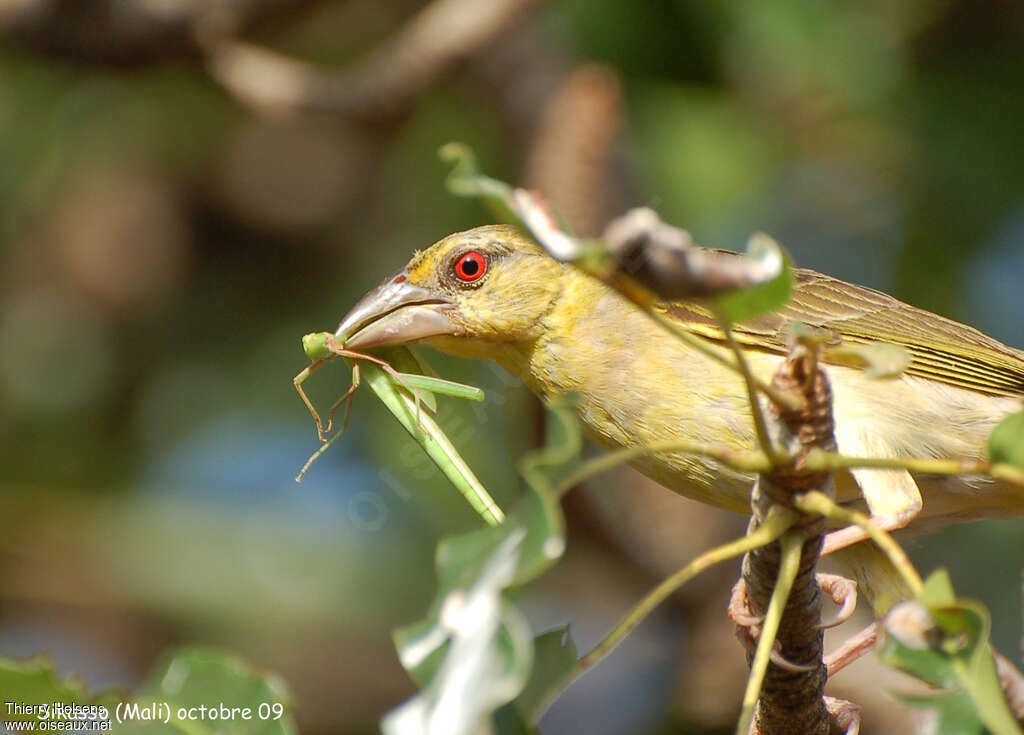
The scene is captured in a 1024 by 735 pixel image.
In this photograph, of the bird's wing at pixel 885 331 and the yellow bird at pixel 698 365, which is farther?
the bird's wing at pixel 885 331

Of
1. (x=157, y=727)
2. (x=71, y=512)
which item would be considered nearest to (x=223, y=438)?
(x=71, y=512)

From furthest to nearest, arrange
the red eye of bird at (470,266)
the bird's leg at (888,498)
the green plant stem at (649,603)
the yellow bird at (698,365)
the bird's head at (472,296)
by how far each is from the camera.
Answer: the red eye of bird at (470,266), the bird's head at (472,296), the yellow bird at (698,365), the bird's leg at (888,498), the green plant stem at (649,603)

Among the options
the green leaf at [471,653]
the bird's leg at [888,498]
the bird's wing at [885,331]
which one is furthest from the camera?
the bird's wing at [885,331]

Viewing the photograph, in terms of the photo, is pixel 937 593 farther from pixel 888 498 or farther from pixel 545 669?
pixel 888 498

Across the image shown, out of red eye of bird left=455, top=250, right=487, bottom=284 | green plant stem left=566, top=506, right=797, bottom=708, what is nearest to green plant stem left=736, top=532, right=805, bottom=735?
green plant stem left=566, top=506, right=797, bottom=708

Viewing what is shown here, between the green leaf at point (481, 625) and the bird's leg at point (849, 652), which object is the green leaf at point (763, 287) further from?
the bird's leg at point (849, 652)

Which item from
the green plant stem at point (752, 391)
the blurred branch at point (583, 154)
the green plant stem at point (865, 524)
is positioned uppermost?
the blurred branch at point (583, 154)

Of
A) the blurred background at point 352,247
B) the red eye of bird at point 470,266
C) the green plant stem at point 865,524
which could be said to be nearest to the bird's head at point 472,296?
the red eye of bird at point 470,266

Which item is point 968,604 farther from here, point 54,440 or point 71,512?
point 54,440
